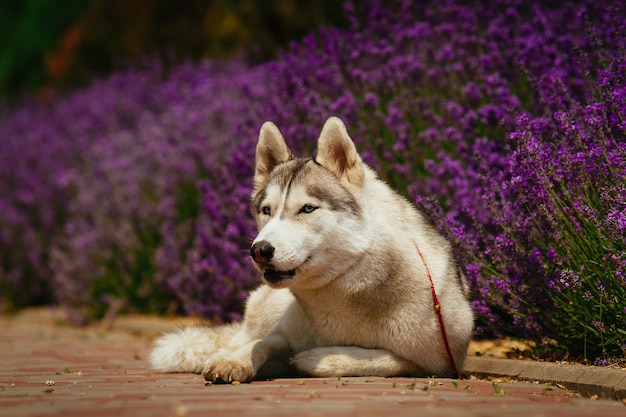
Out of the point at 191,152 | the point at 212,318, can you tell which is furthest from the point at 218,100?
the point at 212,318

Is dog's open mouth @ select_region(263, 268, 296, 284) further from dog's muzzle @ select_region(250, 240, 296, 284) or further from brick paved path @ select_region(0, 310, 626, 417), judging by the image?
brick paved path @ select_region(0, 310, 626, 417)

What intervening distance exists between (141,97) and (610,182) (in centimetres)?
868

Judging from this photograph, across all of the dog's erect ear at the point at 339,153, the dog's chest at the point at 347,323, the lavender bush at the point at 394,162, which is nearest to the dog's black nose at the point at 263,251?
the dog's chest at the point at 347,323

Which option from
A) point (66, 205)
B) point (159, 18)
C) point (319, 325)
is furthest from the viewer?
point (159, 18)

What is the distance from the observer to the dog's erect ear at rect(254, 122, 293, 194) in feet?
16.4

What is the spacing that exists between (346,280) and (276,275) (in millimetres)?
392

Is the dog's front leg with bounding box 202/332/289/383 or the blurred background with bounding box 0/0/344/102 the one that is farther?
the blurred background with bounding box 0/0/344/102

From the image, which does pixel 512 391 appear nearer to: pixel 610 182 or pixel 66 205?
pixel 610 182

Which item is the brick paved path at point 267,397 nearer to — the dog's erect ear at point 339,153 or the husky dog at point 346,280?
the husky dog at point 346,280

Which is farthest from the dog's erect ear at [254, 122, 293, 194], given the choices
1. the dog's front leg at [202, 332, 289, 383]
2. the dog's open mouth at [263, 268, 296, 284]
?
the dog's front leg at [202, 332, 289, 383]

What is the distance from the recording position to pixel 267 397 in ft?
12.3

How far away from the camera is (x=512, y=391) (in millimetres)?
4172

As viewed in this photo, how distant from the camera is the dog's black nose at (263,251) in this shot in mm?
4262

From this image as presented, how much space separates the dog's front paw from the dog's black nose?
541 mm
